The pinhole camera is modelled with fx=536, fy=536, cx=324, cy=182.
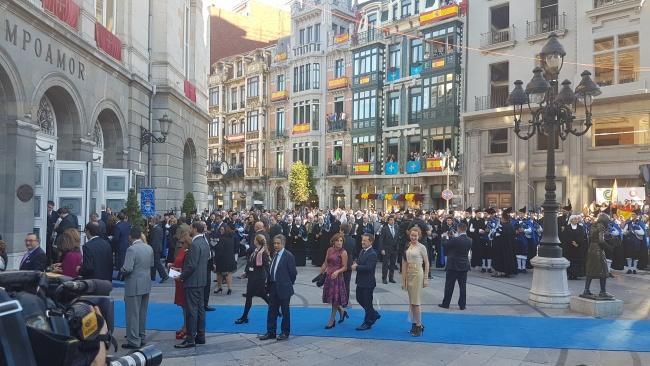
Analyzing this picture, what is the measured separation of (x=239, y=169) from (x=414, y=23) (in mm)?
24953

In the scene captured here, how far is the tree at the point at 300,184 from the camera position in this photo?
46.7 m

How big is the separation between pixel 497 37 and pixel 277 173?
26.0 meters

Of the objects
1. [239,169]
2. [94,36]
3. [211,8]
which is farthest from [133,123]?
[211,8]

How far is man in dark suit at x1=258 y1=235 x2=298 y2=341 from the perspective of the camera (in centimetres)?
867

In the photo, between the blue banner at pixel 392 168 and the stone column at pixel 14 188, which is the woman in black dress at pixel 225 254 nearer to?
the stone column at pixel 14 188

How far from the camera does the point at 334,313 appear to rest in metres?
9.60

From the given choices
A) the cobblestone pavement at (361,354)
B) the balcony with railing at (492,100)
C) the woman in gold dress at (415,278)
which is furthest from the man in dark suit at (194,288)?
the balcony with railing at (492,100)

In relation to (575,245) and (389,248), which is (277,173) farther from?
(575,245)

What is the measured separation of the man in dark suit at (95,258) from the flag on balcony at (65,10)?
8.95 m

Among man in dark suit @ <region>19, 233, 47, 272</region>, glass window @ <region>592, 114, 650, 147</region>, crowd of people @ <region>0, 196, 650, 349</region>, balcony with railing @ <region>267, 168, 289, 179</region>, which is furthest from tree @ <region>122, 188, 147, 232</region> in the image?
balcony with railing @ <region>267, 168, 289, 179</region>

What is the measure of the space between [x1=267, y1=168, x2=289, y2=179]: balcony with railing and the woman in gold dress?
1676 inches

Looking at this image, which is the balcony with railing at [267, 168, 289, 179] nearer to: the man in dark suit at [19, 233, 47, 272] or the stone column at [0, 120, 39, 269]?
the stone column at [0, 120, 39, 269]

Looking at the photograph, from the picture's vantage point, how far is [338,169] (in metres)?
47.2

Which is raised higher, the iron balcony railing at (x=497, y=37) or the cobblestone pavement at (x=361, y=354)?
the iron balcony railing at (x=497, y=37)
